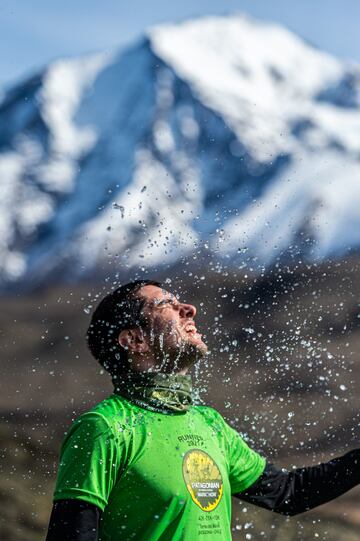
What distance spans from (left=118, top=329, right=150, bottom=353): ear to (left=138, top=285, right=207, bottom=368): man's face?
3 cm

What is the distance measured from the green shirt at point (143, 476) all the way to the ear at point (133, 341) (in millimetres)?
212

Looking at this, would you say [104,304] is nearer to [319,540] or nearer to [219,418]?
[219,418]

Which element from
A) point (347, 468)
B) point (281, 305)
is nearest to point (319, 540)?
point (281, 305)

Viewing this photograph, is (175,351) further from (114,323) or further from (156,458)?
(156,458)

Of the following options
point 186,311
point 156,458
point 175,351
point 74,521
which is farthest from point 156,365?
point 74,521

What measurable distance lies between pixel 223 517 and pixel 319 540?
38.2 ft

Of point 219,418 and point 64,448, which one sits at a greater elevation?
point 219,418

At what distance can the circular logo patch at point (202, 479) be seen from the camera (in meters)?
2.71

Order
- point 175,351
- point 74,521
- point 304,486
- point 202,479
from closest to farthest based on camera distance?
point 74,521, point 202,479, point 175,351, point 304,486

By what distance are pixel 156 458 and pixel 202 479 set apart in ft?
0.59

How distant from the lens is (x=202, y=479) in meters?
2.75

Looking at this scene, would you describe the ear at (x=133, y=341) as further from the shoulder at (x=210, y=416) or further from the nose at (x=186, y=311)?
the shoulder at (x=210, y=416)

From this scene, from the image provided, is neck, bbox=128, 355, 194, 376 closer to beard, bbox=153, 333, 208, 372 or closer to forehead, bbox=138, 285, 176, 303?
beard, bbox=153, 333, 208, 372

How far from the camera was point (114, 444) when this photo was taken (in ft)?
8.57
